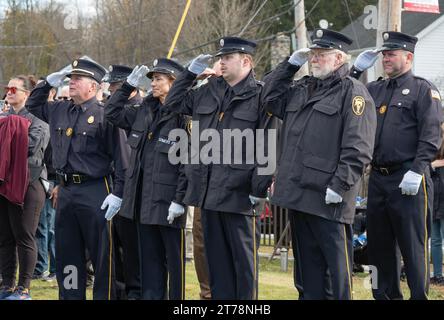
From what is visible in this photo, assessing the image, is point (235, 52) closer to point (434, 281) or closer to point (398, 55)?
point (398, 55)

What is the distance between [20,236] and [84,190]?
65.8 inches

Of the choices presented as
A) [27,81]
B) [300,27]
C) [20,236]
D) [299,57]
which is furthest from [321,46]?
[300,27]

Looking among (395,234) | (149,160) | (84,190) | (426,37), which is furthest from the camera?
(426,37)

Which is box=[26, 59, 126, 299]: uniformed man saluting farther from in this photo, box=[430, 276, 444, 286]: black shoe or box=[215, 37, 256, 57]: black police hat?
box=[430, 276, 444, 286]: black shoe

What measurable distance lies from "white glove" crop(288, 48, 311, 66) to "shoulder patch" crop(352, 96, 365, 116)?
2.03ft

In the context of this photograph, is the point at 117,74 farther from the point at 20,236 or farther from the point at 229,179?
the point at 229,179

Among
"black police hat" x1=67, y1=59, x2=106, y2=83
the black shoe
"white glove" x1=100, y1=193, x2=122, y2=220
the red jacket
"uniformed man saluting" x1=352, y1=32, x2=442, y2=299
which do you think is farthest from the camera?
the black shoe

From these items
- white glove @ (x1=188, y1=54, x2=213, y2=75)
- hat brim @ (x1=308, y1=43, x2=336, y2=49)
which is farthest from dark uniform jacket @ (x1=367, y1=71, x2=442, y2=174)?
white glove @ (x1=188, y1=54, x2=213, y2=75)

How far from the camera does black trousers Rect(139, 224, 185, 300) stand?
7.64 m

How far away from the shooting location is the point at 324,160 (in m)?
6.66

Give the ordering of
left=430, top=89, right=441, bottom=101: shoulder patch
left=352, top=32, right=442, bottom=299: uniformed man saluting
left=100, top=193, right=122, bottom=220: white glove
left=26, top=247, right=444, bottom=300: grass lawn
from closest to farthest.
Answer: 1. left=352, top=32, right=442, bottom=299: uniformed man saluting
2. left=430, top=89, right=441, bottom=101: shoulder patch
3. left=100, top=193, right=122, bottom=220: white glove
4. left=26, top=247, right=444, bottom=300: grass lawn

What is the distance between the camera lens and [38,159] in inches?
380

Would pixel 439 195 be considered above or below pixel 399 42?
below

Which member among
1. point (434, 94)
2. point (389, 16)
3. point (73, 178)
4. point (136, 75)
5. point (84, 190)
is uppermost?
point (389, 16)
